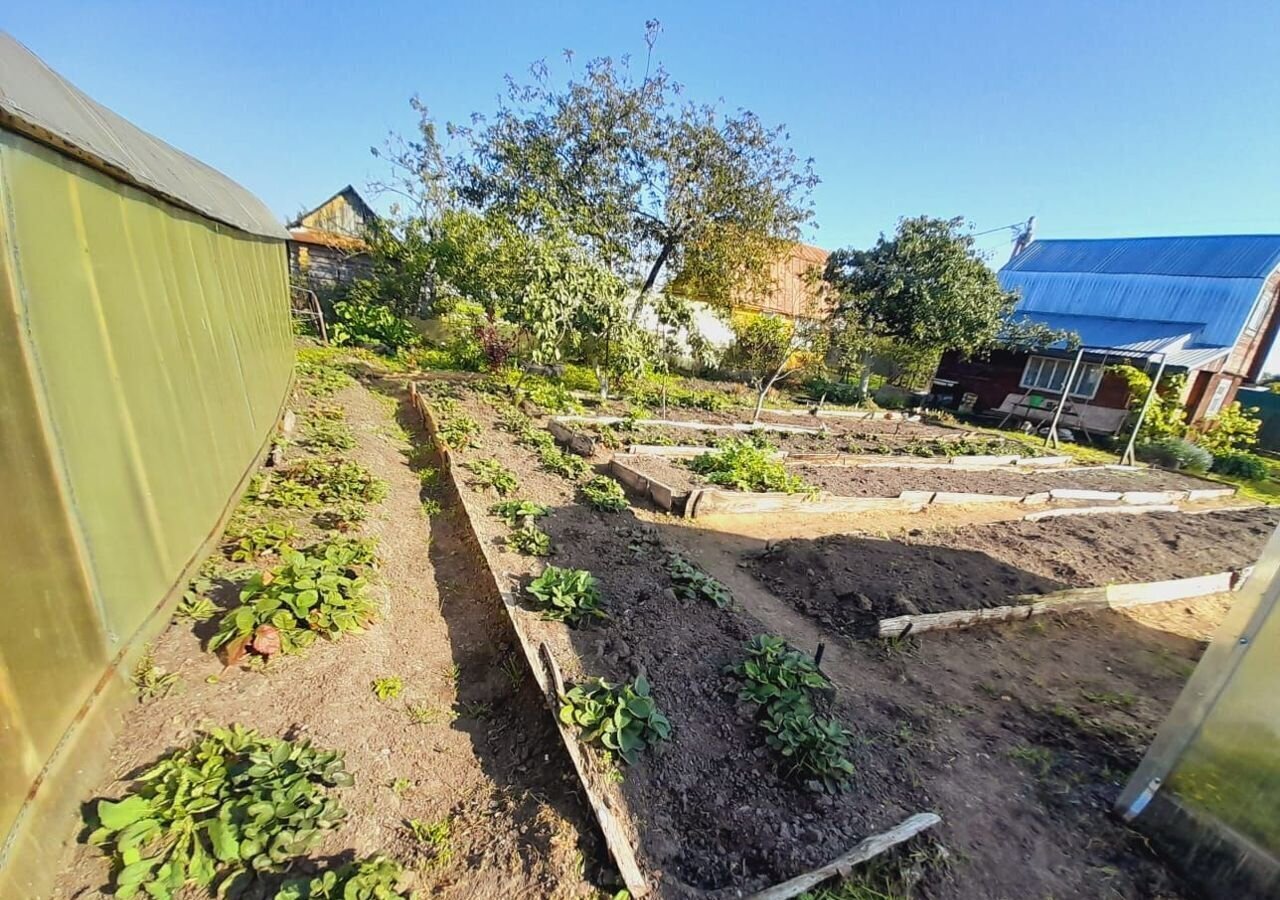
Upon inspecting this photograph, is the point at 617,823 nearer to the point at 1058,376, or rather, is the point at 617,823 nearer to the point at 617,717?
the point at 617,717

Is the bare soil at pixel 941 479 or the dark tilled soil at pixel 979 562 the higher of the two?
the bare soil at pixel 941 479

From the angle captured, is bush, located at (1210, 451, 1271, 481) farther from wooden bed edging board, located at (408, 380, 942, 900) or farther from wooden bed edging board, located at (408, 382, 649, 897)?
wooden bed edging board, located at (408, 382, 649, 897)

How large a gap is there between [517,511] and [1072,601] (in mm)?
5531

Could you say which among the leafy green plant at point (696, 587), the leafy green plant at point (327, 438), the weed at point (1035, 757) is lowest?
the weed at point (1035, 757)

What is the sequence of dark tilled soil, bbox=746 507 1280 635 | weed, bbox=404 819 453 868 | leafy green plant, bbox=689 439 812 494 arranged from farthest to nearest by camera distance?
leafy green plant, bbox=689 439 812 494
dark tilled soil, bbox=746 507 1280 635
weed, bbox=404 819 453 868

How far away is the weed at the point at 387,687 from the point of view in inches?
111

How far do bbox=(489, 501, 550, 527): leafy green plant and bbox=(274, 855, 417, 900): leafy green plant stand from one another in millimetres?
3075

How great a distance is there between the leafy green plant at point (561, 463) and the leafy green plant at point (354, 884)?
4.79m

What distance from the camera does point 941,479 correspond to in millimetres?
8695

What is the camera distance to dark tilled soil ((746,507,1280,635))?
4590mm

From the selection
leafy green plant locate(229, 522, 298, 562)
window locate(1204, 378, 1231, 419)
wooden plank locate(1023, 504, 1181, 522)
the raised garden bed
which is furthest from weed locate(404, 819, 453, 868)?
window locate(1204, 378, 1231, 419)

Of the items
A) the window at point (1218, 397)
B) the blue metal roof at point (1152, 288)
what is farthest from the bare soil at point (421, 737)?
the window at point (1218, 397)

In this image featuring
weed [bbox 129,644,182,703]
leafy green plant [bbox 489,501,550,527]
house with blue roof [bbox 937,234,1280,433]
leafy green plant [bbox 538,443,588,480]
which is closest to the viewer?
weed [bbox 129,644,182,703]

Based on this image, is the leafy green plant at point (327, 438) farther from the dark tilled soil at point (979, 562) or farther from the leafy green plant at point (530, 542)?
the dark tilled soil at point (979, 562)
